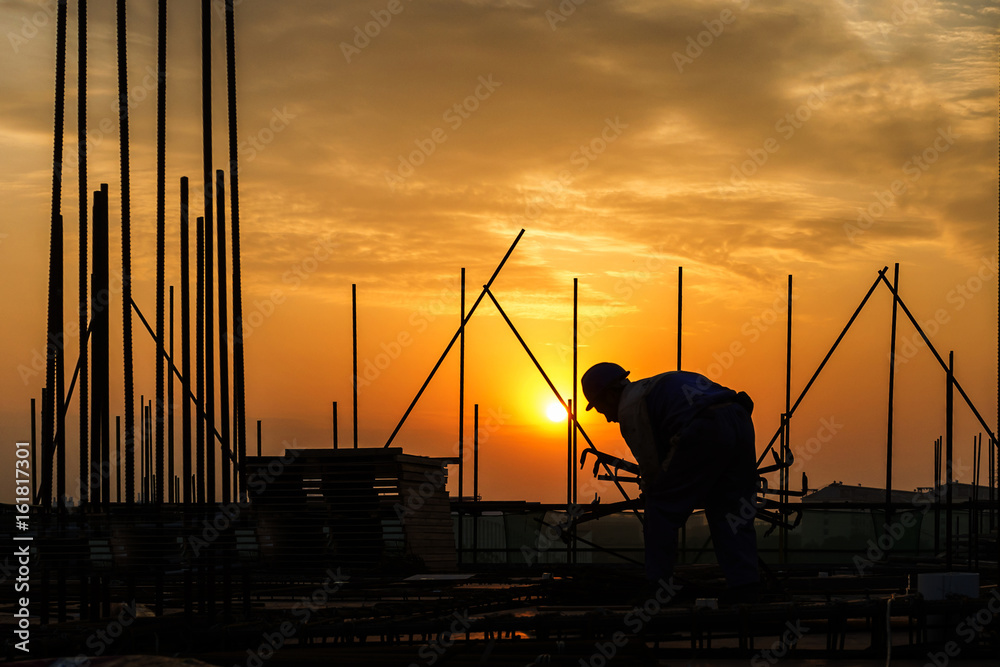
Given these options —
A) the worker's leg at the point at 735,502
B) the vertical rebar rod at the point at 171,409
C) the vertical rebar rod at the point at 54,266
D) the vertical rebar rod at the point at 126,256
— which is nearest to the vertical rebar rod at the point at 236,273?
the vertical rebar rod at the point at 126,256

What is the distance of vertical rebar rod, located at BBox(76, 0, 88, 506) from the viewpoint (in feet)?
29.7

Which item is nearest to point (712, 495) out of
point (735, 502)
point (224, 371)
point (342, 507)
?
point (735, 502)

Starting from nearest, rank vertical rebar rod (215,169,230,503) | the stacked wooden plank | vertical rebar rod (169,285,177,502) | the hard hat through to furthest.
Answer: the hard hat → vertical rebar rod (215,169,230,503) → the stacked wooden plank → vertical rebar rod (169,285,177,502)

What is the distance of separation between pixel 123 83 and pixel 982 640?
22.8ft

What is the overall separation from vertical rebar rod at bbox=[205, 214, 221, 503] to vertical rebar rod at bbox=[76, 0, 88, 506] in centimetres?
106

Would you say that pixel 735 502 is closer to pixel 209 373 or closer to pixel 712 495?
pixel 712 495

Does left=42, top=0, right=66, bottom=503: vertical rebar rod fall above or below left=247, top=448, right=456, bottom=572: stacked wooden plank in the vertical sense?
above

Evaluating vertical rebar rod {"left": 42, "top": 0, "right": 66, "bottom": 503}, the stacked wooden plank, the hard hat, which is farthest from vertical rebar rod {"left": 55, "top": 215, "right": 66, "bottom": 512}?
the hard hat

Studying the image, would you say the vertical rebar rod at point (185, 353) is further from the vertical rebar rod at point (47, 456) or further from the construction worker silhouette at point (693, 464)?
the construction worker silhouette at point (693, 464)

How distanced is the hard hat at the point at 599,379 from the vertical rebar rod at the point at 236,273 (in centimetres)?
235

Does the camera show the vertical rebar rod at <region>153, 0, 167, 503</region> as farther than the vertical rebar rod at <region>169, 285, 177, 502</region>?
No

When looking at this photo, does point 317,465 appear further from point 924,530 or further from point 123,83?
point 924,530

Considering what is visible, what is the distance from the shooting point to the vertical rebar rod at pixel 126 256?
26.7 ft

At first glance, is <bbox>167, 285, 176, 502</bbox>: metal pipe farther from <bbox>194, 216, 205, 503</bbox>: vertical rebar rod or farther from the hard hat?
the hard hat
